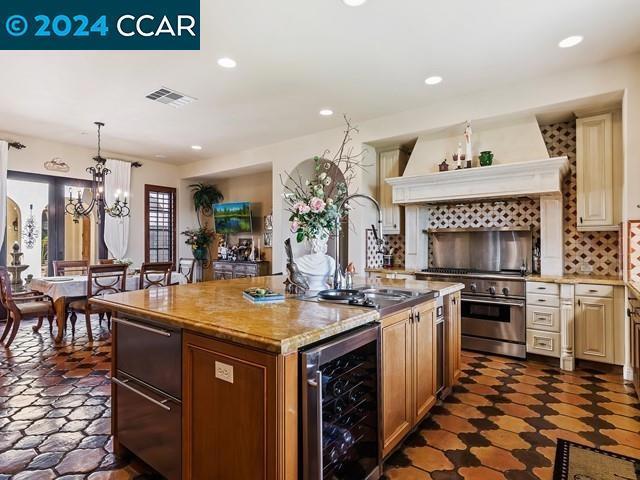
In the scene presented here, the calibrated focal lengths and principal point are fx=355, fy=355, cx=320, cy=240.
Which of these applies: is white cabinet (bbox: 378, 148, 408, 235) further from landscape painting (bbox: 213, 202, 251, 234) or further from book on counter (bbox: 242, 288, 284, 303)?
book on counter (bbox: 242, 288, 284, 303)

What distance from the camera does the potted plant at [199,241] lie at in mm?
7945

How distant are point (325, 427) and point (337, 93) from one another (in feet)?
11.8

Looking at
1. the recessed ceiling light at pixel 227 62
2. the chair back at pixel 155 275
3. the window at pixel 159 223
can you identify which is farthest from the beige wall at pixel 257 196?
the recessed ceiling light at pixel 227 62

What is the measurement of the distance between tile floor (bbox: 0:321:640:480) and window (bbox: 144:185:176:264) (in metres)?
4.05

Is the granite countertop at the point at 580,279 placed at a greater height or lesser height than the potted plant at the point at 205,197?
lesser

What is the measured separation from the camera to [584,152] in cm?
379

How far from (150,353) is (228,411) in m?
0.62

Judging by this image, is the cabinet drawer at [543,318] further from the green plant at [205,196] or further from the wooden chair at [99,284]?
the green plant at [205,196]

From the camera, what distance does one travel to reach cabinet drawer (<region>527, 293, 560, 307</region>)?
3.66 meters

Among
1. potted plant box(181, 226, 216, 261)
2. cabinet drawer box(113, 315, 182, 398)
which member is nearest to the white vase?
cabinet drawer box(113, 315, 182, 398)

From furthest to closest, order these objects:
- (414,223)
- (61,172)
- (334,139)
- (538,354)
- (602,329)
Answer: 1. (61,172)
2. (334,139)
3. (414,223)
4. (538,354)
5. (602,329)

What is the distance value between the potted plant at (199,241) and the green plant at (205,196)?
50cm

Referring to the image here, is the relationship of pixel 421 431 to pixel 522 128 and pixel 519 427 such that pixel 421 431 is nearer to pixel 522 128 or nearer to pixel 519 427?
pixel 519 427

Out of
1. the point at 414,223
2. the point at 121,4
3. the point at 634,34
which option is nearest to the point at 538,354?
the point at 414,223
